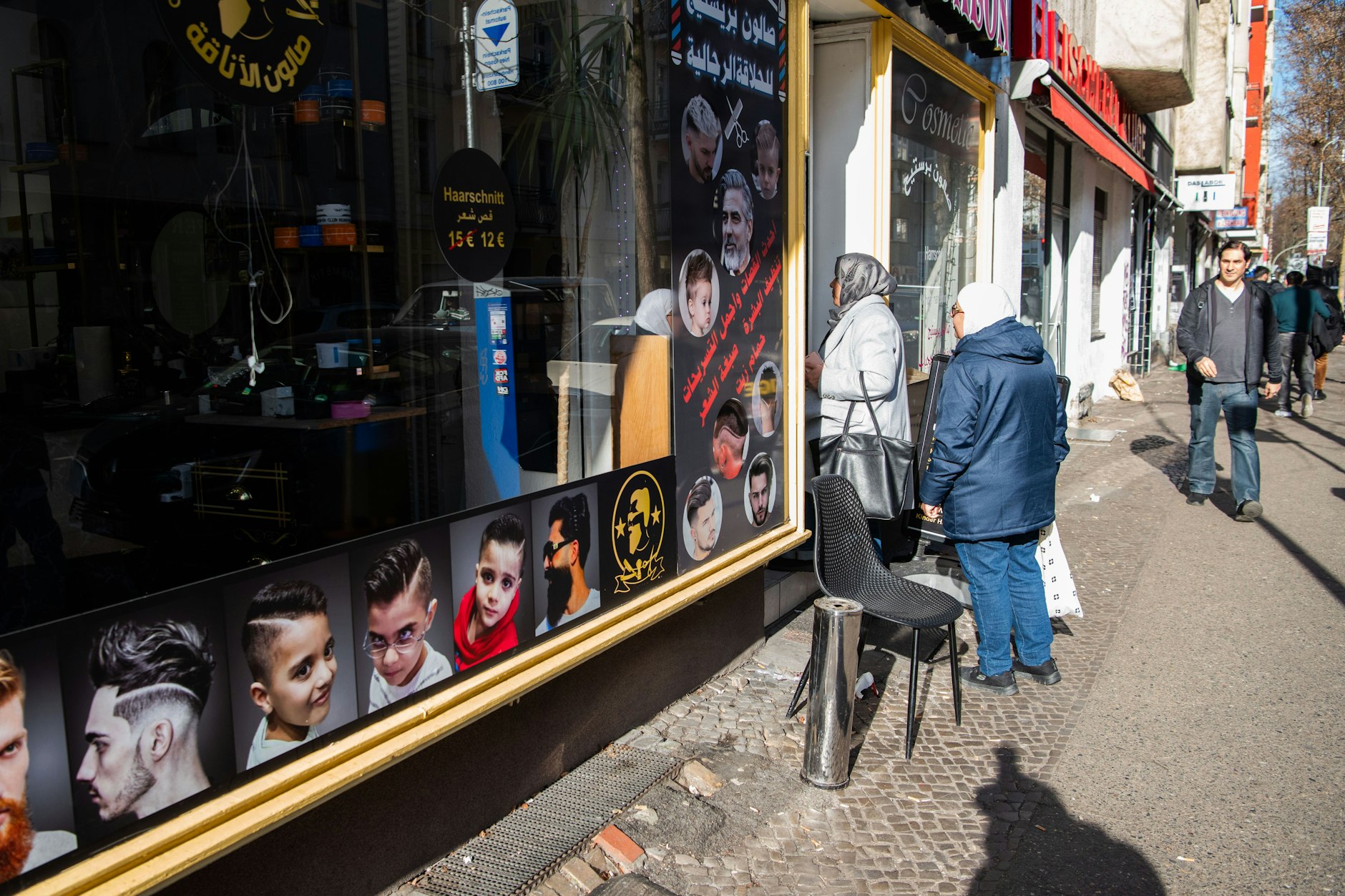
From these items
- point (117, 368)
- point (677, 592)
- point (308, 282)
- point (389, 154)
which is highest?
point (389, 154)

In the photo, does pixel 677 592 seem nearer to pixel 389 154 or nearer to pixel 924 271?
pixel 389 154

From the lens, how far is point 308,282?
410cm

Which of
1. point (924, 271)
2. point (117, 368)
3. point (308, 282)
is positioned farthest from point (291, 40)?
point (924, 271)

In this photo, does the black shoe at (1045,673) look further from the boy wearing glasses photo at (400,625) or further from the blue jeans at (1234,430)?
the blue jeans at (1234,430)

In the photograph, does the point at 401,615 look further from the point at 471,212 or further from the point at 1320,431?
the point at 1320,431

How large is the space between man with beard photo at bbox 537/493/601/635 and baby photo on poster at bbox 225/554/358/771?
835 millimetres

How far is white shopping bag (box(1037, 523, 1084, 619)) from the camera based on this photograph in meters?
4.80

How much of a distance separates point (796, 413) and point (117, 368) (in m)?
2.90

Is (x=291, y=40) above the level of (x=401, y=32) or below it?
below

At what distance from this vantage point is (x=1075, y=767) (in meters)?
3.85

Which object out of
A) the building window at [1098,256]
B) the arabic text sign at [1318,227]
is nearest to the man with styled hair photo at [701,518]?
the building window at [1098,256]

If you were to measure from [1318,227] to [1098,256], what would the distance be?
13142 mm

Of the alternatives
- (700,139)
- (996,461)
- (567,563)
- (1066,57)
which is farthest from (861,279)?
(1066,57)

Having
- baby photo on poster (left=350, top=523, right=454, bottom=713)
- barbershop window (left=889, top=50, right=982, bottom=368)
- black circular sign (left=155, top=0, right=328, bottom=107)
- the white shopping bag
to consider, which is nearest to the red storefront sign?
barbershop window (left=889, top=50, right=982, bottom=368)
